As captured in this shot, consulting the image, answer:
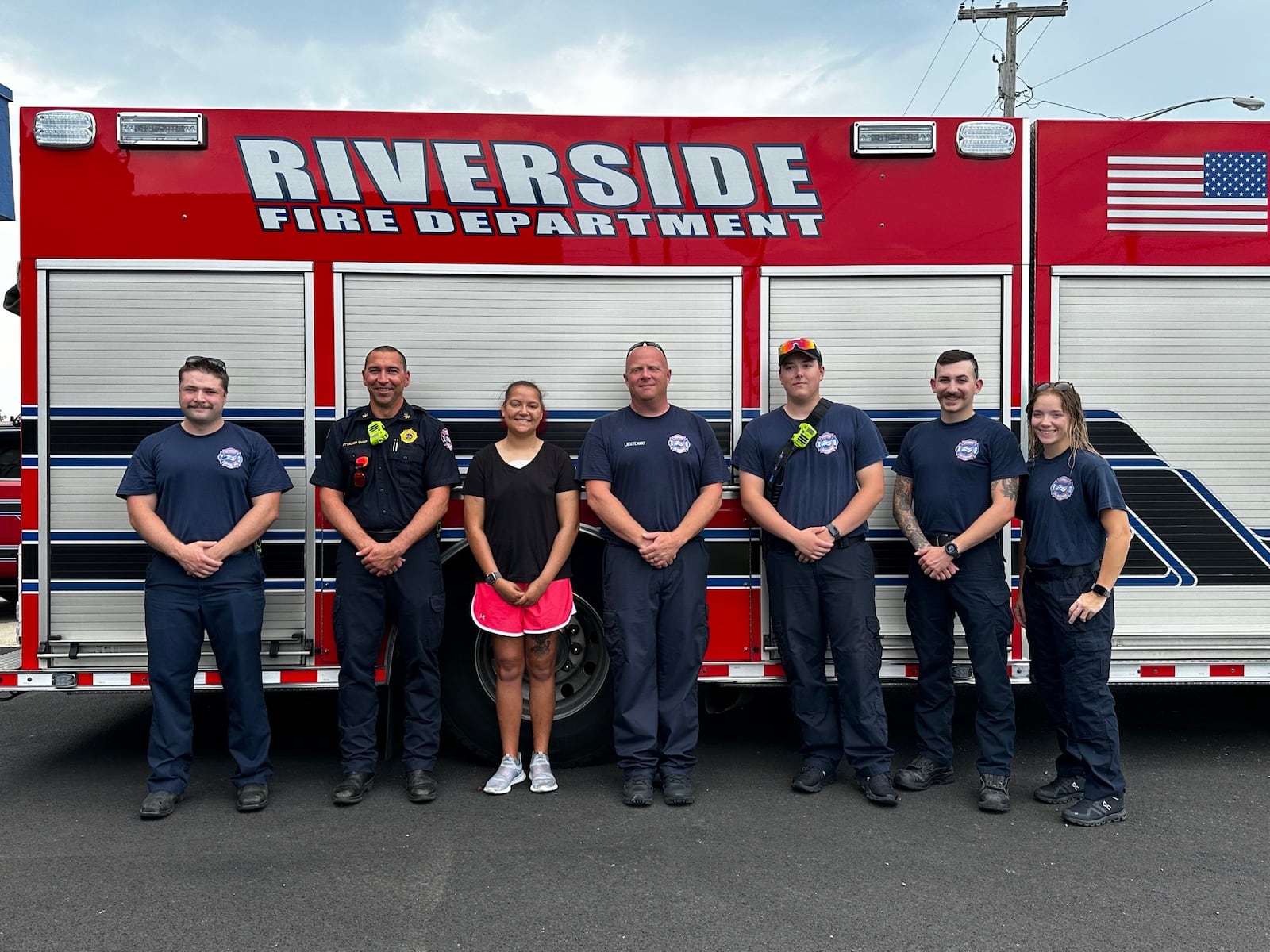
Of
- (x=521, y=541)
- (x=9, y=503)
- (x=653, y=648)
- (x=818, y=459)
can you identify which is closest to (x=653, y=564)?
(x=653, y=648)

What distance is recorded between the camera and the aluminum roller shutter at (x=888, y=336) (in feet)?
15.6

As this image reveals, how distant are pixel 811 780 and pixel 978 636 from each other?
1.01m

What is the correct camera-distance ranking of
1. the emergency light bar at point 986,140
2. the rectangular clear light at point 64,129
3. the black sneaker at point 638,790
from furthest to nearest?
the emergency light bar at point 986,140 < the rectangular clear light at point 64,129 < the black sneaker at point 638,790

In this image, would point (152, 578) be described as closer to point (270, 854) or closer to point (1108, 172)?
point (270, 854)

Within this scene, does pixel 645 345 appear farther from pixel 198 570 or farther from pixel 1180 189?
pixel 1180 189

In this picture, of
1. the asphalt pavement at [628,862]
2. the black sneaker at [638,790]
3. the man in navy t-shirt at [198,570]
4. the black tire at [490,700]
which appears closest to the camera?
the asphalt pavement at [628,862]

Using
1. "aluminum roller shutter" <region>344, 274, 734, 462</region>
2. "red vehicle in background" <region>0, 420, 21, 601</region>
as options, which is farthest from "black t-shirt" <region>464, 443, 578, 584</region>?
"red vehicle in background" <region>0, 420, 21, 601</region>

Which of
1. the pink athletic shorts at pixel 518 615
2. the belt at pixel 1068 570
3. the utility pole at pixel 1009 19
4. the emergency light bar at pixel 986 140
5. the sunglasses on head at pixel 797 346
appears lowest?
the pink athletic shorts at pixel 518 615

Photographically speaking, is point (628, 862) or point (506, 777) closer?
point (628, 862)

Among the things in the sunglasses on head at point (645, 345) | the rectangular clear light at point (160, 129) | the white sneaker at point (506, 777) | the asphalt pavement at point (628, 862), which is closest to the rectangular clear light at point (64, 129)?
the rectangular clear light at point (160, 129)

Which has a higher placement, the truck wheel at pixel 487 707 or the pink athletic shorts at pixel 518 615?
the pink athletic shorts at pixel 518 615

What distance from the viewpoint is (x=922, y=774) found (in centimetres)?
455

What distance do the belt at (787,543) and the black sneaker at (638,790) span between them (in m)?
1.19

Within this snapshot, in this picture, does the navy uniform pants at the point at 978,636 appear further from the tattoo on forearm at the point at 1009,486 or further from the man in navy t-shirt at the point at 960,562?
the tattoo on forearm at the point at 1009,486
